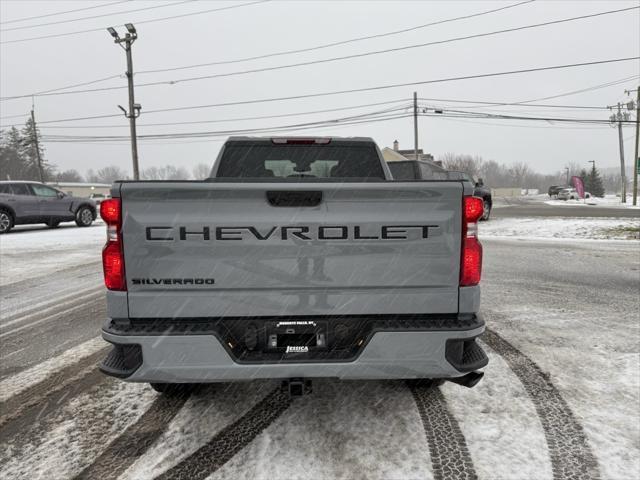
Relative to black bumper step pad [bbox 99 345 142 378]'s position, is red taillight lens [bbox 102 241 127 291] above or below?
above

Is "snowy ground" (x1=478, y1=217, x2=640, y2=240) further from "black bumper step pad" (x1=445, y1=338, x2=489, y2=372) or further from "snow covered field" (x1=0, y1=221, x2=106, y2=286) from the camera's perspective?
"black bumper step pad" (x1=445, y1=338, x2=489, y2=372)

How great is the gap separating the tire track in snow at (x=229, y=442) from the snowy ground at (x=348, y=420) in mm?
10

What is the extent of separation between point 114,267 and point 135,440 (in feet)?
3.92

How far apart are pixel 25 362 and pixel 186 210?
3.07 meters

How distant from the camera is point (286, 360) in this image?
2.22 m

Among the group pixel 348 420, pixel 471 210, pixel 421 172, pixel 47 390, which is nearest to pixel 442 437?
pixel 348 420

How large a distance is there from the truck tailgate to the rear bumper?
0.15 metres

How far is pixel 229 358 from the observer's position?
7.21 ft

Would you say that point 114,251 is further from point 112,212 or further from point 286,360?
point 286,360

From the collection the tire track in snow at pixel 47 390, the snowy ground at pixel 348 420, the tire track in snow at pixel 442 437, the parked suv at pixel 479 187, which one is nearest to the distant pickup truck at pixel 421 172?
the parked suv at pixel 479 187

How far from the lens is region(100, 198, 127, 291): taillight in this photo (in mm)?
2117

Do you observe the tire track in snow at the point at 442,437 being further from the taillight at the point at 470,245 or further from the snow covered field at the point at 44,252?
the snow covered field at the point at 44,252

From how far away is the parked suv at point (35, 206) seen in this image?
1478 cm

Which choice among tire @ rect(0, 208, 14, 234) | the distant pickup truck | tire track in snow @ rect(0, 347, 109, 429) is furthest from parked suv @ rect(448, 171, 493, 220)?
tire @ rect(0, 208, 14, 234)
